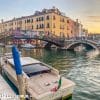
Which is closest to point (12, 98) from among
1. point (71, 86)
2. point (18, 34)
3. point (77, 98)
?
point (71, 86)

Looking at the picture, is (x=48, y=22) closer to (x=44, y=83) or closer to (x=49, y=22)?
(x=49, y=22)

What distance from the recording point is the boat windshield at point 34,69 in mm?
11312

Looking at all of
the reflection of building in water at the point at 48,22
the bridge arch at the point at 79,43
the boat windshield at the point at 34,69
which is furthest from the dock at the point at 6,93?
the reflection of building in water at the point at 48,22

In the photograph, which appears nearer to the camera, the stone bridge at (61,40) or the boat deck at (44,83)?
the boat deck at (44,83)

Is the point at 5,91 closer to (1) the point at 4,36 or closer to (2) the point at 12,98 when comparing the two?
(2) the point at 12,98

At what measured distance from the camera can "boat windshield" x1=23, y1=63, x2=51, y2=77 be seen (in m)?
11.3

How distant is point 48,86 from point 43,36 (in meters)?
41.7

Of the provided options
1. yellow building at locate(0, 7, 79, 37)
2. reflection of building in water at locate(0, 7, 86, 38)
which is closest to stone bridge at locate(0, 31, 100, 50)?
reflection of building in water at locate(0, 7, 86, 38)

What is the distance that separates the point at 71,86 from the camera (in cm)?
962

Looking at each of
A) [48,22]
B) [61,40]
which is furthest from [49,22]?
[61,40]

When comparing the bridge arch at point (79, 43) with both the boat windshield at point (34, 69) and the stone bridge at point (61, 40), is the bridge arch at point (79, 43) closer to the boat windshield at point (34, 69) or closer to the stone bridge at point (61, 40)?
the stone bridge at point (61, 40)

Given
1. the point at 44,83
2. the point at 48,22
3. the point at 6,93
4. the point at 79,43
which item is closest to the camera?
the point at 6,93

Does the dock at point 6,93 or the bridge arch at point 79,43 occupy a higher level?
the bridge arch at point 79,43

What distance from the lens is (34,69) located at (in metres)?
11.9
